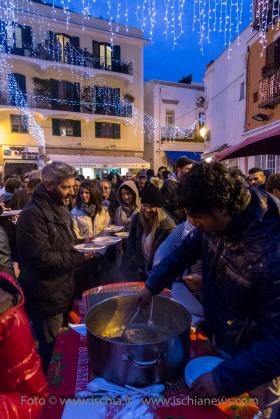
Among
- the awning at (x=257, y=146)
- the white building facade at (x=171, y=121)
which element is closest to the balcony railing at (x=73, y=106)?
the white building facade at (x=171, y=121)

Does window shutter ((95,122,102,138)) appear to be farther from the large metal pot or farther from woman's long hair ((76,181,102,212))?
the large metal pot

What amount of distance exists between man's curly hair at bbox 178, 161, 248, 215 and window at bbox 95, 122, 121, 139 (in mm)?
22091

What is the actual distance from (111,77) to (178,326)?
76.1 feet

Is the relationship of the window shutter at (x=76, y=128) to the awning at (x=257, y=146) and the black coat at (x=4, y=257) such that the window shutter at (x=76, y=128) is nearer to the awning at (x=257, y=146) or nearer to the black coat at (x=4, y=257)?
the awning at (x=257, y=146)

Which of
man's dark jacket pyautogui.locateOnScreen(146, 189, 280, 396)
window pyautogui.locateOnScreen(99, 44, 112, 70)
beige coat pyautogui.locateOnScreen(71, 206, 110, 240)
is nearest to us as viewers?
man's dark jacket pyautogui.locateOnScreen(146, 189, 280, 396)

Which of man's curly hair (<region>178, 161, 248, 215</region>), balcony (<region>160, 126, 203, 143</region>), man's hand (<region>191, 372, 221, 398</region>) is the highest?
balcony (<region>160, 126, 203, 143</region>)

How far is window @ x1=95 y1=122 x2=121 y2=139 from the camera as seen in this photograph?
22219 millimetres

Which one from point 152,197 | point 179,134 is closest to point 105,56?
point 179,134

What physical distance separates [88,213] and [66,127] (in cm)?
1847

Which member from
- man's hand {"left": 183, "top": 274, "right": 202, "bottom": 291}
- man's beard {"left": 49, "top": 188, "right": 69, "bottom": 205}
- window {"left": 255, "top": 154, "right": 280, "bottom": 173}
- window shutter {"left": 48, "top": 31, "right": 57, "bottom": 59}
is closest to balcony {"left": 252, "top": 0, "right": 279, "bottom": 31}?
window {"left": 255, "top": 154, "right": 280, "bottom": 173}

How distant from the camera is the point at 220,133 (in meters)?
15.6

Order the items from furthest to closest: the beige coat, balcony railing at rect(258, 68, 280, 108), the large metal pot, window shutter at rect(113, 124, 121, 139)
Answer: window shutter at rect(113, 124, 121, 139) < balcony railing at rect(258, 68, 280, 108) < the beige coat < the large metal pot

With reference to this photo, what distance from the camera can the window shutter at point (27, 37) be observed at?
18.7 m

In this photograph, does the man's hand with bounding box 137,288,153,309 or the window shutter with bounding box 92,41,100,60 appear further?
the window shutter with bounding box 92,41,100,60
